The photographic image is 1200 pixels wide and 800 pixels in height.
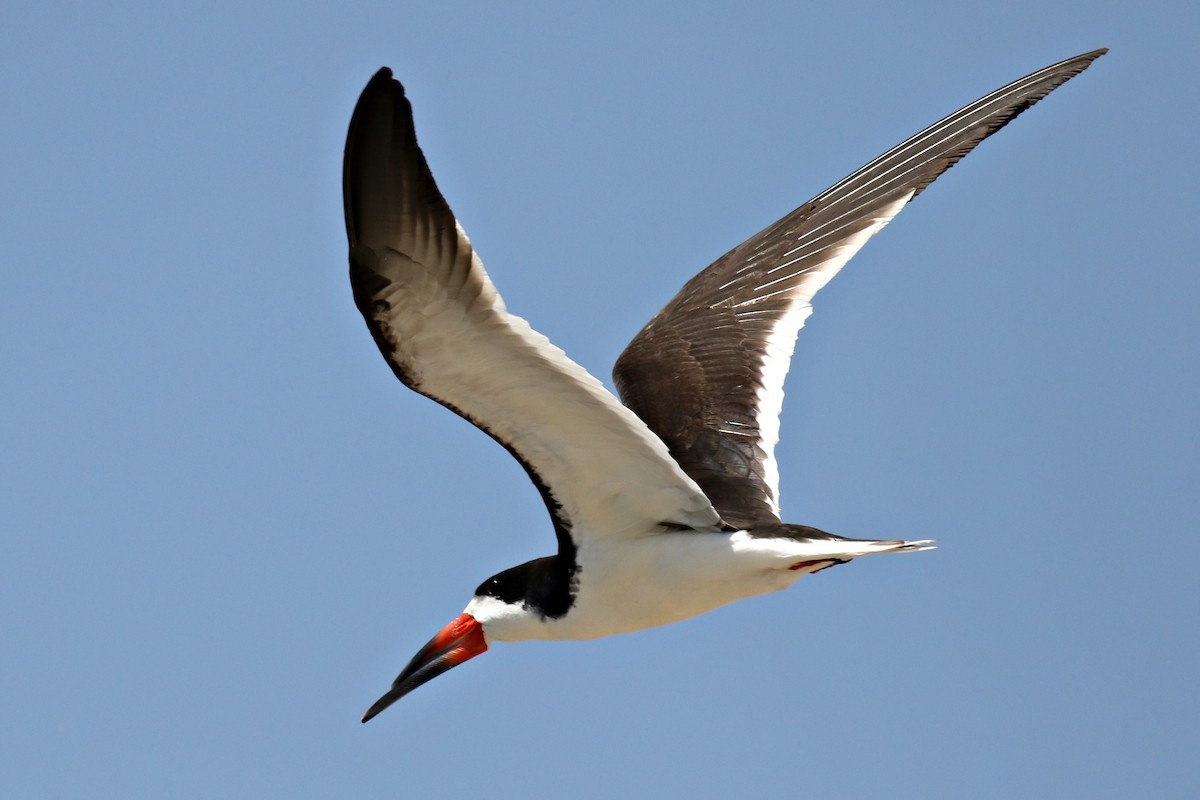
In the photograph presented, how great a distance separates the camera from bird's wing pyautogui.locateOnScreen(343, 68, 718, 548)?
19.2 ft

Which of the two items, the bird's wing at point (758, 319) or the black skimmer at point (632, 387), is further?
the bird's wing at point (758, 319)

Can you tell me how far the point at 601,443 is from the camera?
7.22 meters

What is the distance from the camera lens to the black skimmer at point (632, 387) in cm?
610

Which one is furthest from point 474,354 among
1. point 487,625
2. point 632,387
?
point 632,387

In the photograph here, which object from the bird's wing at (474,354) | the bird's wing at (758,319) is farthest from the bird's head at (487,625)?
the bird's wing at (758,319)

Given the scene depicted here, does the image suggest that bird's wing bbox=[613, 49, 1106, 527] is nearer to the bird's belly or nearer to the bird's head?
the bird's belly

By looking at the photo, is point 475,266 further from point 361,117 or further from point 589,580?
point 589,580

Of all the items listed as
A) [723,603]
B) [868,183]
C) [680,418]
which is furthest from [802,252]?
[723,603]

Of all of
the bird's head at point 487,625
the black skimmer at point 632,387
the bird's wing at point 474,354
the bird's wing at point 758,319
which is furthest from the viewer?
the bird's wing at point 758,319

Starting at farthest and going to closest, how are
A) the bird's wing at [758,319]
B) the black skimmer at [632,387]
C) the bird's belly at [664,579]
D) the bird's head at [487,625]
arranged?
the bird's wing at [758,319], the bird's head at [487,625], the bird's belly at [664,579], the black skimmer at [632,387]

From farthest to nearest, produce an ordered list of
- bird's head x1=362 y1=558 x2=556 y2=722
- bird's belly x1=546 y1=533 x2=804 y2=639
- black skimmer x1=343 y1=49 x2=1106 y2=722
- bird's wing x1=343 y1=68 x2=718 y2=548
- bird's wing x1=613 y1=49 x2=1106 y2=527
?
bird's wing x1=613 y1=49 x2=1106 y2=527, bird's head x1=362 y1=558 x2=556 y2=722, bird's belly x1=546 y1=533 x2=804 y2=639, black skimmer x1=343 y1=49 x2=1106 y2=722, bird's wing x1=343 y1=68 x2=718 y2=548

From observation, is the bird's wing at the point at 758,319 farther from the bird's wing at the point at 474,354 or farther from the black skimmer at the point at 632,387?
the bird's wing at the point at 474,354

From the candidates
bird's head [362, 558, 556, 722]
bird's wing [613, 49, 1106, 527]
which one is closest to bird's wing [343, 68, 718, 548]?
bird's head [362, 558, 556, 722]

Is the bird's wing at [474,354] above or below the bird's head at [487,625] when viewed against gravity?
above
